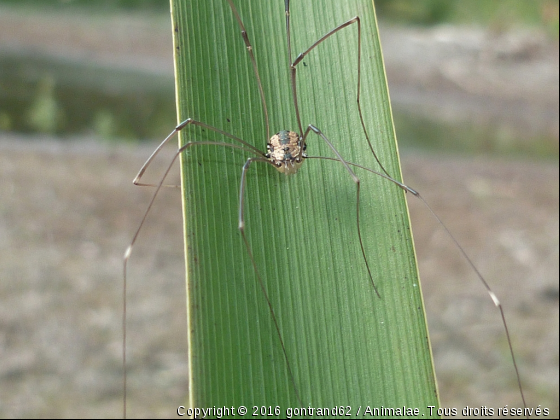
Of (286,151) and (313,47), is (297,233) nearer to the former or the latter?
(286,151)

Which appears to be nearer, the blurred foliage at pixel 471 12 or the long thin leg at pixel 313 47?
the long thin leg at pixel 313 47

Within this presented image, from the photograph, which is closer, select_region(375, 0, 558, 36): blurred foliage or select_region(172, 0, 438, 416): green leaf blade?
select_region(172, 0, 438, 416): green leaf blade

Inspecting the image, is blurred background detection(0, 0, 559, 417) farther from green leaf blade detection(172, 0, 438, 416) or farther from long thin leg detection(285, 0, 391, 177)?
long thin leg detection(285, 0, 391, 177)

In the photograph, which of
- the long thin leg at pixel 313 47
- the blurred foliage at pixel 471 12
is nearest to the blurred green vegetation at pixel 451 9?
the blurred foliage at pixel 471 12

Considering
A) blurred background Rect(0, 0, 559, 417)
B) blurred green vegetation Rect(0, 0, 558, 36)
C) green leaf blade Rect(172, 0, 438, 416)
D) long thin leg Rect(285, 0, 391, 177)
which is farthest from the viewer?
blurred green vegetation Rect(0, 0, 558, 36)

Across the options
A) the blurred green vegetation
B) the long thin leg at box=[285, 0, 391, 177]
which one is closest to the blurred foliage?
the blurred green vegetation

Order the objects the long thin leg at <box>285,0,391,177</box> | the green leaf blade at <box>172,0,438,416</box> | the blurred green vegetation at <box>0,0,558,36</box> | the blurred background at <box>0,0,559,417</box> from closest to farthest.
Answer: the green leaf blade at <box>172,0,438,416</box> → the long thin leg at <box>285,0,391,177</box> → the blurred background at <box>0,0,559,417</box> → the blurred green vegetation at <box>0,0,558,36</box>

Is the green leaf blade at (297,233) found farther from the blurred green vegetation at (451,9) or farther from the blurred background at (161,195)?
the blurred green vegetation at (451,9)

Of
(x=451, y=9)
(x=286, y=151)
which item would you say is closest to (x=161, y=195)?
(x=286, y=151)

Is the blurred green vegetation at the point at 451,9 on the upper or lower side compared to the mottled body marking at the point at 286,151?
upper

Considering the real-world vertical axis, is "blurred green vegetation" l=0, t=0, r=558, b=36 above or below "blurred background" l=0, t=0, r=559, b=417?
above
